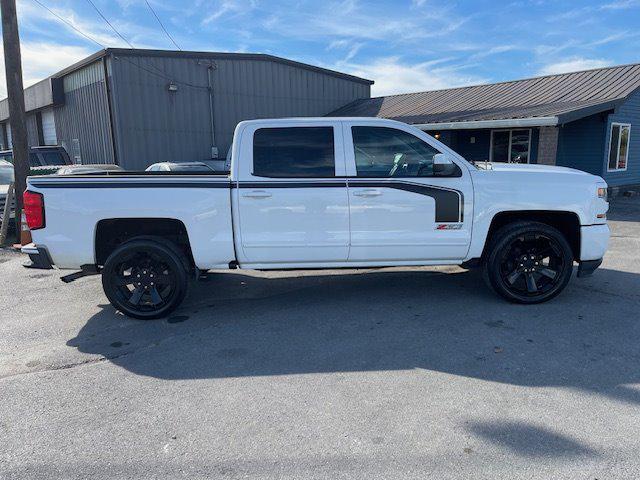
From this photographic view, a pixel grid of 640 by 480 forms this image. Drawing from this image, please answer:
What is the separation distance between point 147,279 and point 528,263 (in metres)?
4.01

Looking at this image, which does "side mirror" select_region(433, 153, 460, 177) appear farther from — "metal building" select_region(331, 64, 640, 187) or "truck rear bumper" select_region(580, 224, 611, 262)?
"metal building" select_region(331, 64, 640, 187)

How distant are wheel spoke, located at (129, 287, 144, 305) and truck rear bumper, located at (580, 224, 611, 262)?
15.1 ft

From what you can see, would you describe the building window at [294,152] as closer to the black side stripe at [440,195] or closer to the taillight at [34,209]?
the black side stripe at [440,195]

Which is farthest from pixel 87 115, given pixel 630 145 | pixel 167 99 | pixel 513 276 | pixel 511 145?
pixel 630 145

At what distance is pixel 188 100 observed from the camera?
63.1ft

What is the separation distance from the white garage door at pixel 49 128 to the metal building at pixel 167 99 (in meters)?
0.93

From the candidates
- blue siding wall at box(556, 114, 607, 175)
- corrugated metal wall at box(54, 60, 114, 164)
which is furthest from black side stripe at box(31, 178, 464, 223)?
corrugated metal wall at box(54, 60, 114, 164)

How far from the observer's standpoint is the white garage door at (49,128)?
24.4 metres

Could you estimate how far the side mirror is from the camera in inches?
191

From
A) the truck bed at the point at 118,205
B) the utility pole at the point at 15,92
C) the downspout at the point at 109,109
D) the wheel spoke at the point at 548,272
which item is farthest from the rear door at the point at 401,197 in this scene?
the downspout at the point at 109,109

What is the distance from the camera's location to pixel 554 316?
16.2 feet

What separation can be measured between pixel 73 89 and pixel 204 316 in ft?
63.6

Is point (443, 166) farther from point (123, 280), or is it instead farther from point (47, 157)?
point (47, 157)

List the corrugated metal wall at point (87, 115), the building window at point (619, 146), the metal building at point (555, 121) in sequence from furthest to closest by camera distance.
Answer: the corrugated metal wall at point (87, 115)
the building window at point (619, 146)
the metal building at point (555, 121)
